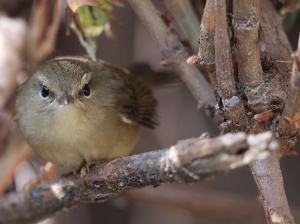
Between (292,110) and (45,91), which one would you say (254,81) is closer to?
(292,110)

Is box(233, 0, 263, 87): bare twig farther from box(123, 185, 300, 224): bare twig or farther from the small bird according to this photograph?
box(123, 185, 300, 224): bare twig

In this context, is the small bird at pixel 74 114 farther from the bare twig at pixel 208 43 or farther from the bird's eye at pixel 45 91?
the bare twig at pixel 208 43

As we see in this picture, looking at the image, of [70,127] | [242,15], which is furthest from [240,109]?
[70,127]

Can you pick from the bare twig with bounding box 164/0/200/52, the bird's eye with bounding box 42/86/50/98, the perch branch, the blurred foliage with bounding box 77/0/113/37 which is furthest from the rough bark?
the bird's eye with bounding box 42/86/50/98

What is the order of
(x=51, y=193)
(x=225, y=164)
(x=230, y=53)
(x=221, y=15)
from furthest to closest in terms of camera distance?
(x=51, y=193)
(x=230, y=53)
(x=221, y=15)
(x=225, y=164)

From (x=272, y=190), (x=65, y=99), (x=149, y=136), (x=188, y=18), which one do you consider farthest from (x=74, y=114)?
(x=149, y=136)

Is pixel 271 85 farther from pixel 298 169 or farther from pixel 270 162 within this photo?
pixel 298 169

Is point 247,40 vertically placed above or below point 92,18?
below
